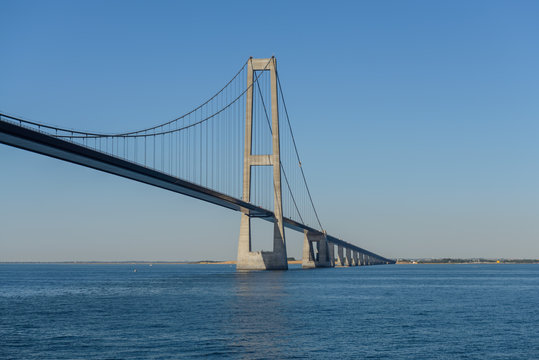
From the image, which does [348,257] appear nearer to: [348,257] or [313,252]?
[348,257]

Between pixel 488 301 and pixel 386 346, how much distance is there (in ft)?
74.3

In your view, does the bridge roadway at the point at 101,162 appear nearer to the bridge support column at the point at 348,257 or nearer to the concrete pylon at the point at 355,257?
the bridge support column at the point at 348,257

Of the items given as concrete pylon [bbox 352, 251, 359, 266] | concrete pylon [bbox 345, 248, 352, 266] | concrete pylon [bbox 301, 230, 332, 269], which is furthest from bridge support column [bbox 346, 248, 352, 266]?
concrete pylon [bbox 301, 230, 332, 269]

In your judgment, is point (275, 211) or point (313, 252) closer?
point (275, 211)

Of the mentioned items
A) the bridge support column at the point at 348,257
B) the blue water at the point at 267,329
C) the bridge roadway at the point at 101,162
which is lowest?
the blue water at the point at 267,329

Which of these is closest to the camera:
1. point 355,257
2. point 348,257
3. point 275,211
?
point 275,211

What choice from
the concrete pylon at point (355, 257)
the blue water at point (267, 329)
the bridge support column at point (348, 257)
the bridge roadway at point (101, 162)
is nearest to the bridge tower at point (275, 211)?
the bridge roadway at point (101, 162)

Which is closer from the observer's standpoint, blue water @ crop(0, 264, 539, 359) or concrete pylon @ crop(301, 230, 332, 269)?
blue water @ crop(0, 264, 539, 359)

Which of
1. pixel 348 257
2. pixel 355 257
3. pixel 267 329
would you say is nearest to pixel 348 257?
pixel 348 257

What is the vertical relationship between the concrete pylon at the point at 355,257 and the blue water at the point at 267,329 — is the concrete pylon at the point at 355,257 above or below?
above

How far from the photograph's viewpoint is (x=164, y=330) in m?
25.9

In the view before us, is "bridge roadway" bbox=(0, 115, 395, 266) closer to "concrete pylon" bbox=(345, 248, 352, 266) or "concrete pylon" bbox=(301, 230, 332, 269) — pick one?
"concrete pylon" bbox=(301, 230, 332, 269)

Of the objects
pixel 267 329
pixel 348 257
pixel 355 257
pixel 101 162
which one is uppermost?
pixel 101 162

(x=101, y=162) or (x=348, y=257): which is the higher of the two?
(x=101, y=162)
